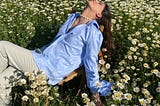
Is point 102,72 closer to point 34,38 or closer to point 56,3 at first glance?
point 34,38

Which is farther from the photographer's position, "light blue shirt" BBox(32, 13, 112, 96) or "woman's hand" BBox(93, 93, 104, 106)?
"light blue shirt" BBox(32, 13, 112, 96)

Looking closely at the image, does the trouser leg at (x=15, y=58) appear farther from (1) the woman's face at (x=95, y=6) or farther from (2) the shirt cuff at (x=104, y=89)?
(1) the woman's face at (x=95, y=6)

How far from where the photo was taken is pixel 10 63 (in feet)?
14.7

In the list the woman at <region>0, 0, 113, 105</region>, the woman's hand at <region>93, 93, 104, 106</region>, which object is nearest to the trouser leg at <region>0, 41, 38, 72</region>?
the woman at <region>0, 0, 113, 105</region>

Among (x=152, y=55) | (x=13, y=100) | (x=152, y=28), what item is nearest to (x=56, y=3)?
(x=152, y=28)

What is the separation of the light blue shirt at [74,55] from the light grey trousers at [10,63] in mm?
83

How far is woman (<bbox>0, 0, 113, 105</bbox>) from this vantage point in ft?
14.6

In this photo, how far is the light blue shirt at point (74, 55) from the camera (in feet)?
14.7

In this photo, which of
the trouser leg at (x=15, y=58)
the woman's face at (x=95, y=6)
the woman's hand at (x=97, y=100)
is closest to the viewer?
the woman's hand at (x=97, y=100)

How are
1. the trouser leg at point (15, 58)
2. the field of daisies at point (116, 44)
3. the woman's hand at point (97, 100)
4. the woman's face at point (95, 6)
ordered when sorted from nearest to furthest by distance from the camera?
the field of daisies at point (116, 44), the woman's hand at point (97, 100), the trouser leg at point (15, 58), the woman's face at point (95, 6)

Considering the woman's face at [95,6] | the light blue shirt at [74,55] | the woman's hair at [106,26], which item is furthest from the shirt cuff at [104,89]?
the woman's face at [95,6]

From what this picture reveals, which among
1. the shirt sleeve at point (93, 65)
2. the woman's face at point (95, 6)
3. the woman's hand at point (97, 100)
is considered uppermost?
the woman's face at point (95, 6)

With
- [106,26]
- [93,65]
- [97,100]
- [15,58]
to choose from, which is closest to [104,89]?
[97,100]

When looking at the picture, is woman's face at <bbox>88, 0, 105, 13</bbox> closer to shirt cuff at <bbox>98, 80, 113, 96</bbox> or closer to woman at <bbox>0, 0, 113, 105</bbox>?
woman at <bbox>0, 0, 113, 105</bbox>
